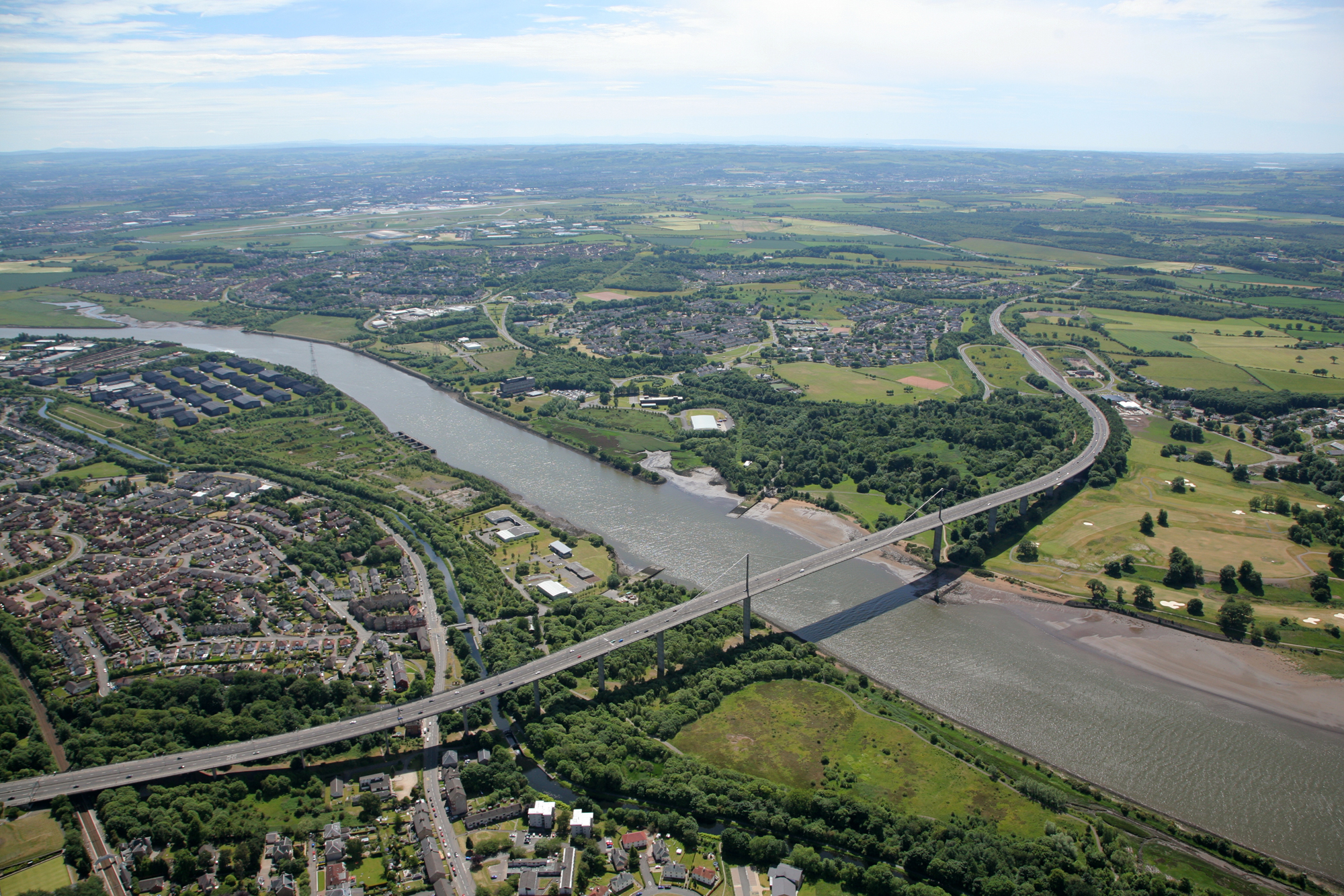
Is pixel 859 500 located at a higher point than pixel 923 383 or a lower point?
lower

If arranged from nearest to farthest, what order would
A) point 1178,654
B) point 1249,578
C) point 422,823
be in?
point 422,823 → point 1178,654 → point 1249,578

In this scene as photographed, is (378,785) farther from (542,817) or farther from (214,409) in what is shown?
(214,409)

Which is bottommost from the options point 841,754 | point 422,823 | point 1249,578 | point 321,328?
point 841,754

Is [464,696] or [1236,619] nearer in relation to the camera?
[464,696]

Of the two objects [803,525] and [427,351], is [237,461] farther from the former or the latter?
[803,525]

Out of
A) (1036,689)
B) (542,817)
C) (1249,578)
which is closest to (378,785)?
(542,817)

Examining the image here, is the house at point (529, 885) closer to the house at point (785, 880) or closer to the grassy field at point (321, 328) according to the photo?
the house at point (785, 880)

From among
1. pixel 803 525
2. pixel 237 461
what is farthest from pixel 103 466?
pixel 803 525

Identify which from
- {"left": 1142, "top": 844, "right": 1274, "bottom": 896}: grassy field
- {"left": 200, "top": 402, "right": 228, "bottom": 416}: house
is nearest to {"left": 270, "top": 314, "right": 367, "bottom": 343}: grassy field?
{"left": 200, "top": 402, "right": 228, "bottom": 416}: house
